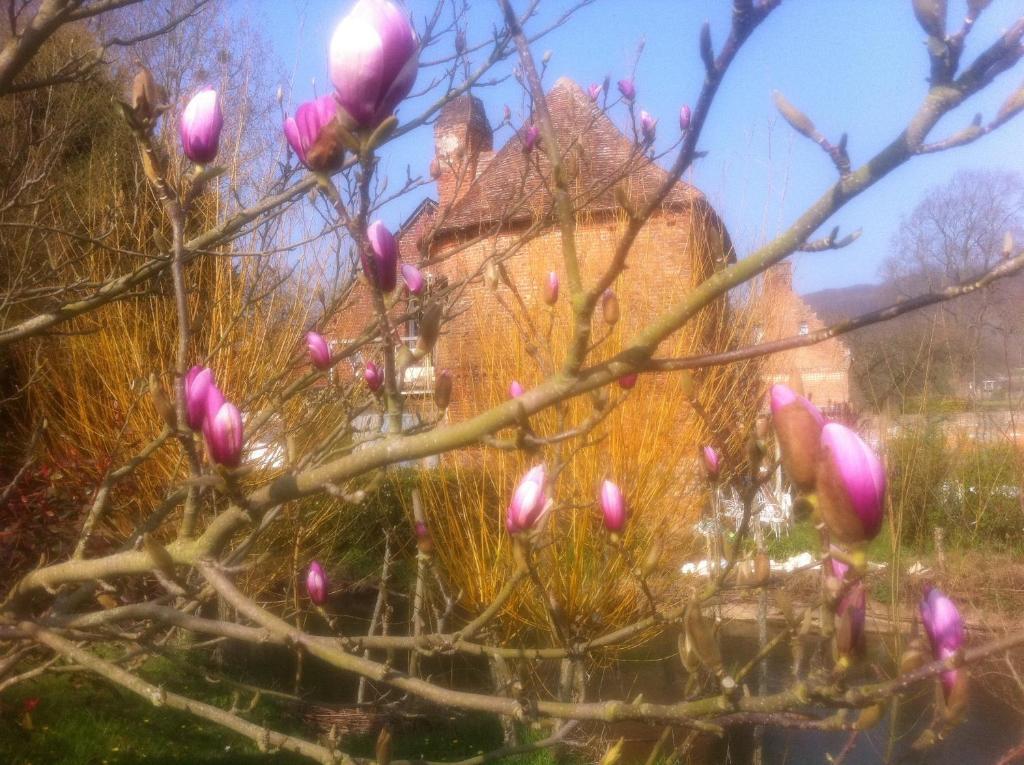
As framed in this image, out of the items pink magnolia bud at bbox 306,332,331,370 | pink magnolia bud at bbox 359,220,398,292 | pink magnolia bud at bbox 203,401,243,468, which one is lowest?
pink magnolia bud at bbox 203,401,243,468

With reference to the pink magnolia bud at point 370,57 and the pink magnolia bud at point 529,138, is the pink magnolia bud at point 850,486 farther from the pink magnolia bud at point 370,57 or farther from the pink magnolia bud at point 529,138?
the pink magnolia bud at point 529,138

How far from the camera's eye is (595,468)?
4117 mm

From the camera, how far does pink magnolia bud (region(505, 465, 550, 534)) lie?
1271mm

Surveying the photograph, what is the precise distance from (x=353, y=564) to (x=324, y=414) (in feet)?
10.1

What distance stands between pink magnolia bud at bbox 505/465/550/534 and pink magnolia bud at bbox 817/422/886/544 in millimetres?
592

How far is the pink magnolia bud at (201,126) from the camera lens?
3.72ft

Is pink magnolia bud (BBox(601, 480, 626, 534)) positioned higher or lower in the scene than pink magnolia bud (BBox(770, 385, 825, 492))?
lower

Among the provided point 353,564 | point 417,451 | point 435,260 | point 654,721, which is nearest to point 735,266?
point 417,451

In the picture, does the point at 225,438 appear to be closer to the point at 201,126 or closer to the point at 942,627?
the point at 201,126

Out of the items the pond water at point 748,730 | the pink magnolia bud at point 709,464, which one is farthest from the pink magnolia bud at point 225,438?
the pond water at point 748,730

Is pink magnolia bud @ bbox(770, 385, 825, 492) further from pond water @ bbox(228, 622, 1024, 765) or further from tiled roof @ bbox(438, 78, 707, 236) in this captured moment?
pond water @ bbox(228, 622, 1024, 765)

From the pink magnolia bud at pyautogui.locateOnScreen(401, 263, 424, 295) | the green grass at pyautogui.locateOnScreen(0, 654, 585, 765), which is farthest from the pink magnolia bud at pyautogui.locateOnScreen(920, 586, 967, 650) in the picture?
the green grass at pyautogui.locateOnScreen(0, 654, 585, 765)

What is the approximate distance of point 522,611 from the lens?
448 cm

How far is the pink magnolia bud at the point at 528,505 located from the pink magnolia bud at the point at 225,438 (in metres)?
0.45
